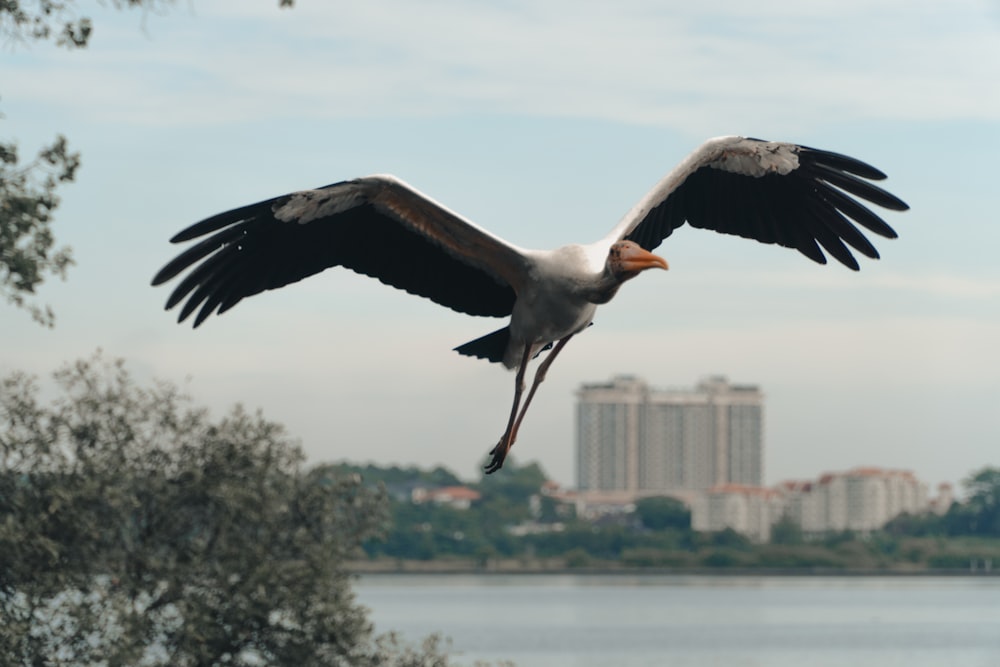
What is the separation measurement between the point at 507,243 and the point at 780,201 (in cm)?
250

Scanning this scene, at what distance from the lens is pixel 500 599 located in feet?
394

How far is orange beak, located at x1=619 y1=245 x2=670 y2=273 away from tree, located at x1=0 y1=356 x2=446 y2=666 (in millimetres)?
14284

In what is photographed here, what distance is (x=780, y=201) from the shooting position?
11.2m

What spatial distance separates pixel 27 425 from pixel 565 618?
3033 inches

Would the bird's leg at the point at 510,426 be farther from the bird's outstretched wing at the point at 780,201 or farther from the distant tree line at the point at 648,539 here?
the distant tree line at the point at 648,539

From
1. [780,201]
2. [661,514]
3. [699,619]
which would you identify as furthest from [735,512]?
[780,201]

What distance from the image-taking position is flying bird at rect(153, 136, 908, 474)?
916 centimetres

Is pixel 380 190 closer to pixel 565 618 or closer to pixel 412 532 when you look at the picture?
pixel 565 618

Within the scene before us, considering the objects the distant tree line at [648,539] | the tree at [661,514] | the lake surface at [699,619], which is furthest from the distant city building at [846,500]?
the lake surface at [699,619]

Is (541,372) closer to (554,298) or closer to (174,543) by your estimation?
(554,298)

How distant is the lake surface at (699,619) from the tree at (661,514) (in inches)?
282

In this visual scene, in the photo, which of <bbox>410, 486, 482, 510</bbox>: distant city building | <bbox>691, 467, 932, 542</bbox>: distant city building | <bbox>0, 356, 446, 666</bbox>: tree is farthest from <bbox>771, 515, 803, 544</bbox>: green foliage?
<bbox>0, 356, 446, 666</bbox>: tree

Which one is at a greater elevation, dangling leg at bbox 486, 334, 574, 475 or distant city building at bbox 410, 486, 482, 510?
distant city building at bbox 410, 486, 482, 510

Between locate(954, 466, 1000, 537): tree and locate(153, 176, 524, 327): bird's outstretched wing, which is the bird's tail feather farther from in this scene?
locate(954, 466, 1000, 537): tree
